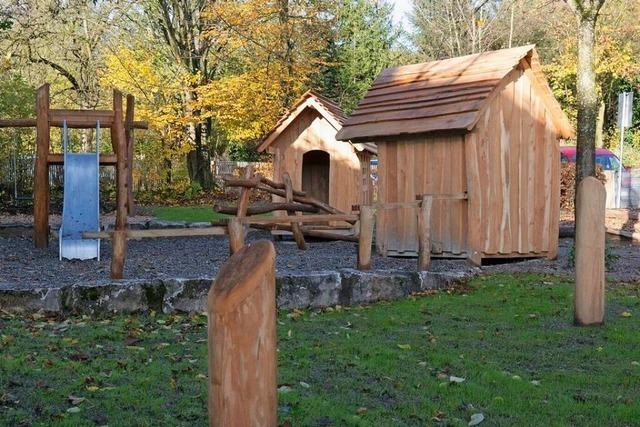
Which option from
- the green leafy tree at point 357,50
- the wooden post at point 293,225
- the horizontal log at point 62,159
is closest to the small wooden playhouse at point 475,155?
the wooden post at point 293,225

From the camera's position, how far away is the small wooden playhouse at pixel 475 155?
→ 1236 cm

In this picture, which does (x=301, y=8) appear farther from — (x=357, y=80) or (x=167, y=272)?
(x=167, y=272)

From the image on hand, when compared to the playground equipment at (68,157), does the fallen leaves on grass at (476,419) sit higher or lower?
lower

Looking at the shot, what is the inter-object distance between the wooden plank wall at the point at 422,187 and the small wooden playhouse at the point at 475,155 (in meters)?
0.02

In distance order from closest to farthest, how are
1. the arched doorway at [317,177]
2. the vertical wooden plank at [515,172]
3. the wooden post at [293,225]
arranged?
the vertical wooden plank at [515,172] → the wooden post at [293,225] → the arched doorway at [317,177]

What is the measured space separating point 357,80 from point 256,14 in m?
15.1

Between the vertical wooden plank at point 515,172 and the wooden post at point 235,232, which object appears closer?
the wooden post at point 235,232

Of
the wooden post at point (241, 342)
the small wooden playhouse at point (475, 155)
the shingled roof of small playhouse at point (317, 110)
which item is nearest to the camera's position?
the wooden post at point (241, 342)

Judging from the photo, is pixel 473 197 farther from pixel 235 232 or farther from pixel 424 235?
pixel 235 232

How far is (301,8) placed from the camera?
3150cm

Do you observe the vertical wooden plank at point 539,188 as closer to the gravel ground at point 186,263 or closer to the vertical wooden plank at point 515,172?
the vertical wooden plank at point 515,172

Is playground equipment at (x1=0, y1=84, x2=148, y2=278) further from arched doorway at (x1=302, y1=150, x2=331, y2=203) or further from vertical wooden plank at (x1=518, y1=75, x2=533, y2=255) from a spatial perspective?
arched doorway at (x1=302, y1=150, x2=331, y2=203)

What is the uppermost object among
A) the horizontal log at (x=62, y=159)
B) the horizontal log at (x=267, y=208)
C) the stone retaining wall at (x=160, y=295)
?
the horizontal log at (x=62, y=159)

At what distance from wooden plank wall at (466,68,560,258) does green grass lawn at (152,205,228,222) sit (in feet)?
32.1
